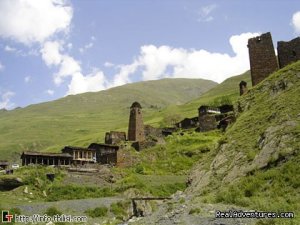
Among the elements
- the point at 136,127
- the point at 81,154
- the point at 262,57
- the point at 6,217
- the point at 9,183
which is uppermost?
the point at 262,57

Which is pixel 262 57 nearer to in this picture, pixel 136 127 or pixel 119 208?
pixel 119 208

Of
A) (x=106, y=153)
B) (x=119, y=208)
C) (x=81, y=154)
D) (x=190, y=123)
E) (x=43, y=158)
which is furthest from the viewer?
(x=190, y=123)

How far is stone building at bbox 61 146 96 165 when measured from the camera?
70.2 metres

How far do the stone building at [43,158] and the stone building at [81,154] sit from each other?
A: 339cm

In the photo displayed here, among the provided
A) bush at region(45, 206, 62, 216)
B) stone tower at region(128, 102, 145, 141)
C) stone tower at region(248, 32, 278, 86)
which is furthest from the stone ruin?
stone tower at region(128, 102, 145, 141)

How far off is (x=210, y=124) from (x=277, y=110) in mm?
56207

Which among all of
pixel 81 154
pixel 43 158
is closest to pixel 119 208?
pixel 43 158

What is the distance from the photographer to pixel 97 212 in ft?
135

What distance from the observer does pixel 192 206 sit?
1906cm

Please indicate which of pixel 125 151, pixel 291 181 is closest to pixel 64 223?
pixel 291 181

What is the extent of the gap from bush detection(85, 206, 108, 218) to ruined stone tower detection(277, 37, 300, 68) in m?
23.2

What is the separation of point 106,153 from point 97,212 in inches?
1089

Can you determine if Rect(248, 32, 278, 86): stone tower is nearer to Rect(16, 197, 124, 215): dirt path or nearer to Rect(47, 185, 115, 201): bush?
Rect(16, 197, 124, 215): dirt path

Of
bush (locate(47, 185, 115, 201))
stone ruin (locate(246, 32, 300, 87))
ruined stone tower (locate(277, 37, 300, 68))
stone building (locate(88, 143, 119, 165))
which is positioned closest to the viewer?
ruined stone tower (locate(277, 37, 300, 68))
